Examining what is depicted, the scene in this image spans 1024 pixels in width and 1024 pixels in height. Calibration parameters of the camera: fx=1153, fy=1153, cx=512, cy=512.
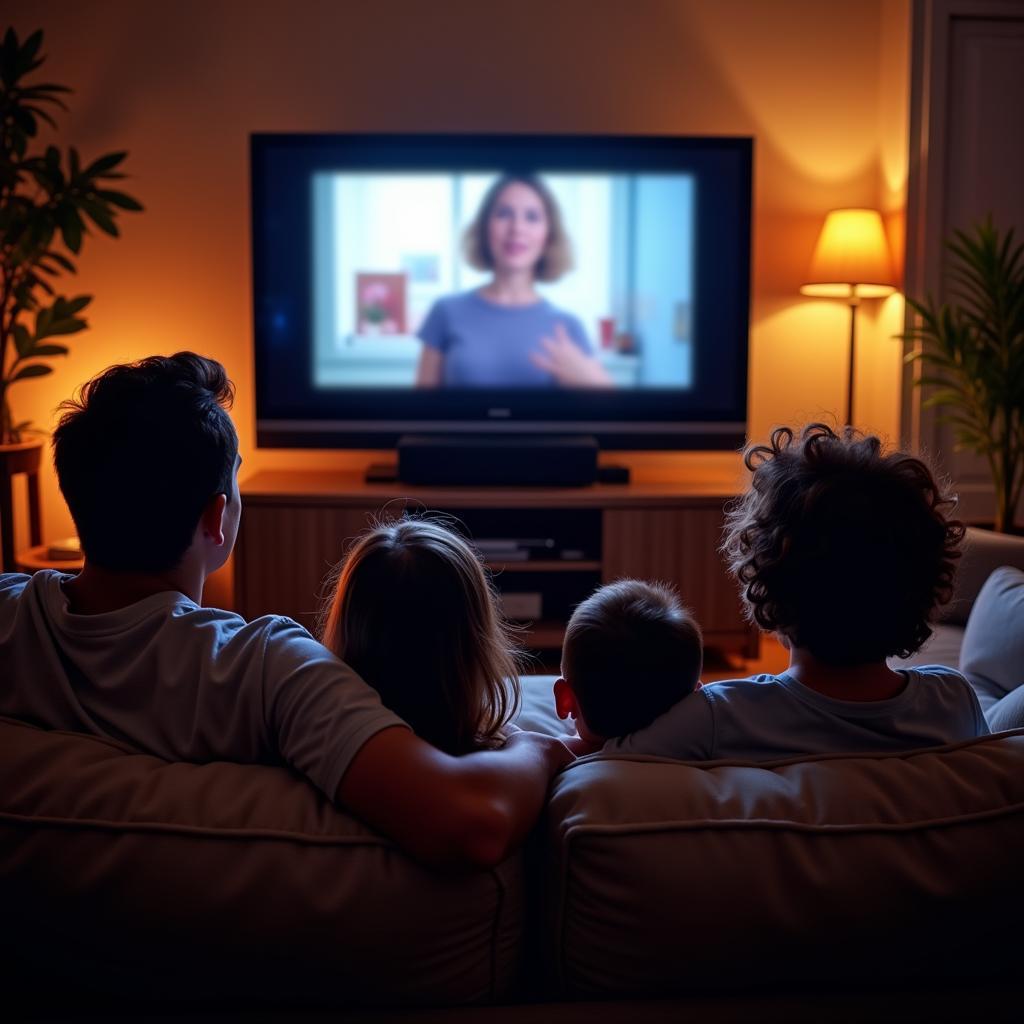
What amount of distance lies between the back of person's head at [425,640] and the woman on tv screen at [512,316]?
2837 mm

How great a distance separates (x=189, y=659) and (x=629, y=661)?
17.5 inches

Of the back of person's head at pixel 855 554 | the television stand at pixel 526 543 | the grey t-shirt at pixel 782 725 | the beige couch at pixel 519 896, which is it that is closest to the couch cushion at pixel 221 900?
the beige couch at pixel 519 896

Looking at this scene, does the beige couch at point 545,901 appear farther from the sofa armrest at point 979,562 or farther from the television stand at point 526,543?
the television stand at point 526,543

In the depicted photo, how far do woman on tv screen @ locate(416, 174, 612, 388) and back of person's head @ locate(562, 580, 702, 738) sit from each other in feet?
8.72

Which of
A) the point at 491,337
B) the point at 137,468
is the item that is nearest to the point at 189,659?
the point at 137,468

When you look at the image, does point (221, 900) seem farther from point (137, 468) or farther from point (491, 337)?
point (491, 337)

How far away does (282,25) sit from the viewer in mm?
3820

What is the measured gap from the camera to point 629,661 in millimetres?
1174

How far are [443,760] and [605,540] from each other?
2707mm

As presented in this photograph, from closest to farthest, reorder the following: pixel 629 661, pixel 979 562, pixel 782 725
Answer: pixel 782 725, pixel 629 661, pixel 979 562

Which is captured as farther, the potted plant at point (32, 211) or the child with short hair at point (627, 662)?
the potted plant at point (32, 211)

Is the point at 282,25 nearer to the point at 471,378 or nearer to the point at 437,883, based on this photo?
the point at 471,378

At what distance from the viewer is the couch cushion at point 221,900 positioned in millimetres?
790

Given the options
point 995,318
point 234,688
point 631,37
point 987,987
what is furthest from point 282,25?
point 987,987
